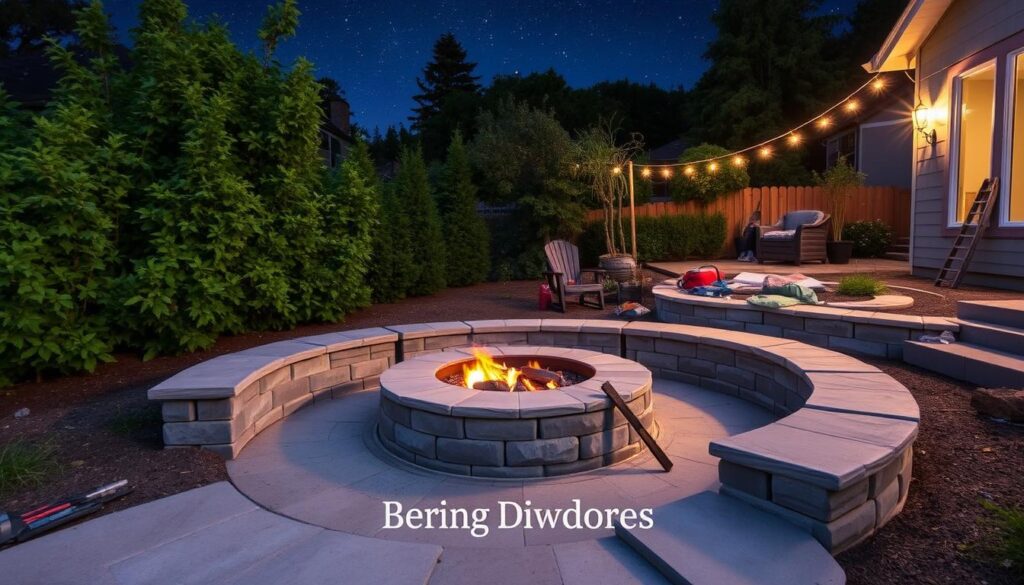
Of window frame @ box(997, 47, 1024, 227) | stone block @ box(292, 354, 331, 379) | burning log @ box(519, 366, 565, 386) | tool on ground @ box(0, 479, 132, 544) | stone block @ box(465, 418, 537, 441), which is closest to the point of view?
tool on ground @ box(0, 479, 132, 544)

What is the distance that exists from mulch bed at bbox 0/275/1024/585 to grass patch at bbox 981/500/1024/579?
28 millimetres

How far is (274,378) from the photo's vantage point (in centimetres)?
343

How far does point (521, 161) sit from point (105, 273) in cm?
817

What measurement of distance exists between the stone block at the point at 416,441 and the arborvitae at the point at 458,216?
6802mm

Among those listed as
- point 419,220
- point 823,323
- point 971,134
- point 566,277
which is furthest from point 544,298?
point 971,134

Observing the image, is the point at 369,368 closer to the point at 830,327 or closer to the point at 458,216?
the point at 830,327

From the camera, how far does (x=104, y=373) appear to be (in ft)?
13.6

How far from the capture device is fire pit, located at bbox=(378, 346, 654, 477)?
2.56 metres

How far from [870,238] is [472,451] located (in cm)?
1208

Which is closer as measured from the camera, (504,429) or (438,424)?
(504,429)

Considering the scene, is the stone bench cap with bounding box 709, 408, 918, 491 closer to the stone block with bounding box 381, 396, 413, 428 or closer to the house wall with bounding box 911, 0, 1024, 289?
the stone block with bounding box 381, 396, 413, 428

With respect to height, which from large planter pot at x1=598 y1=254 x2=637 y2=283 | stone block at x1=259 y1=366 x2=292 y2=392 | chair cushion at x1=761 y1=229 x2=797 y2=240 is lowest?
stone block at x1=259 y1=366 x2=292 y2=392

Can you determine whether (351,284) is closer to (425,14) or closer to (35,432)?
(35,432)

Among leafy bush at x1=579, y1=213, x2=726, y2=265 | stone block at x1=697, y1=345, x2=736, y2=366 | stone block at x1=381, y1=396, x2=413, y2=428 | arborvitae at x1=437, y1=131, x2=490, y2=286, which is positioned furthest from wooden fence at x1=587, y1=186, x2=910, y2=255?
stone block at x1=381, y1=396, x2=413, y2=428
